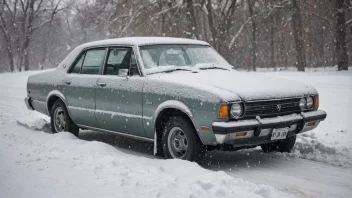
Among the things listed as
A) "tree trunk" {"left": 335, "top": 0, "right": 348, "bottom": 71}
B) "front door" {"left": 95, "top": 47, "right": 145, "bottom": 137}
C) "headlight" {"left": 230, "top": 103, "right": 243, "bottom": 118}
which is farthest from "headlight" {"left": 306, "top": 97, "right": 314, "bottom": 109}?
"tree trunk" {"left": 335, "top": 0, "right": 348, "bottom": 71}

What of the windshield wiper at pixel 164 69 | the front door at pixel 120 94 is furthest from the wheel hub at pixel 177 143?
the windshield wiper at pixel 164 69

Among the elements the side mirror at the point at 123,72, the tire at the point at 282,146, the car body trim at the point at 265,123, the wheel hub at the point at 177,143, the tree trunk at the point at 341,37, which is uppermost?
the tree trunk at the point at 341,37

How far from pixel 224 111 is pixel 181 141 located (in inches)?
34.9

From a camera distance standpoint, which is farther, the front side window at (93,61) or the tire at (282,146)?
the front side window at (93,61)

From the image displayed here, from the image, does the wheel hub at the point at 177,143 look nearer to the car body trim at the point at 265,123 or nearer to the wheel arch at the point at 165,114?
the wheel arch at the point at 165,114

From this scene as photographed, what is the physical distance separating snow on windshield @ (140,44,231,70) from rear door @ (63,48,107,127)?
95cm

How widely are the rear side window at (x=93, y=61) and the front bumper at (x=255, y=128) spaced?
266 cm

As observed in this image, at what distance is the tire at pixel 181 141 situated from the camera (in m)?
5.11

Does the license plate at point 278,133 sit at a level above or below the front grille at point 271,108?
below

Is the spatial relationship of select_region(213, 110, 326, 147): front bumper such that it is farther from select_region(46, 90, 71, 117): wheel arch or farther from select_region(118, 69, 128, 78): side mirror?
select_region(46, 90, 71, 117): wheel arch

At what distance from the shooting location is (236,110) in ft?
15.8

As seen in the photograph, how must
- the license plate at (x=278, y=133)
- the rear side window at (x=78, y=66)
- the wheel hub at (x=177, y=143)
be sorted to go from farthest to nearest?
the rear side window at (x=78, y=66)
the wheel hub at (x=177, y=143)
the license plate at (x=278, y=133)

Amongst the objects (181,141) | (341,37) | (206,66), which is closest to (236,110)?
(181,141)

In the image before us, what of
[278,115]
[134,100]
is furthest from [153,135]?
[278,115]
